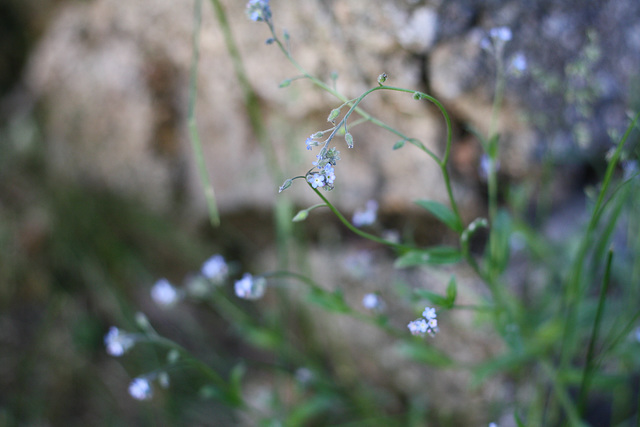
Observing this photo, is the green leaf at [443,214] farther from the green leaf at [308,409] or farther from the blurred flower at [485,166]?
the green leaf at [308,409]

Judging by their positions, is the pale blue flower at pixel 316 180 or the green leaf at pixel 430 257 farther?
the green leaf at pixel 430 257

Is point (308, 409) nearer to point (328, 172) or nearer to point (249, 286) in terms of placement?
point (249, 286)

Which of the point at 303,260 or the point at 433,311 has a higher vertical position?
the point at 303,260

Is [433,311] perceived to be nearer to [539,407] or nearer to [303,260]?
[539,407]

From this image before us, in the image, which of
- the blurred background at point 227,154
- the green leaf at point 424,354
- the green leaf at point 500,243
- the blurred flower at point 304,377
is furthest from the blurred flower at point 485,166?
the blurred flower at point 304,377

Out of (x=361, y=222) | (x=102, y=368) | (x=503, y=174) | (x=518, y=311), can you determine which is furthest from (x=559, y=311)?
(x=102, y=368)

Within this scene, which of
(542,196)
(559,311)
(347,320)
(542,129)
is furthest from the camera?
(347,320)
